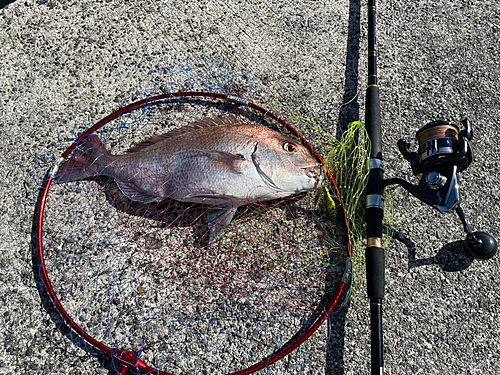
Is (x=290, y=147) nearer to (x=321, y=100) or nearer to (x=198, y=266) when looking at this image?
(x=321, y=100)

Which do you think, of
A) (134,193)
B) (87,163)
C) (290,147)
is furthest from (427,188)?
(87,163)

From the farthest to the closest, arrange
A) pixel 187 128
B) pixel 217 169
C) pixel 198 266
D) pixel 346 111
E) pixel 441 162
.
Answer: pixel 346 111 < pixel 187 128 < pixel 198 266 < pixel 217 169 < pixel 441 162

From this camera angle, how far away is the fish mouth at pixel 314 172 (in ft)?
7.06

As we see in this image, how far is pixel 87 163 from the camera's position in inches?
91.6

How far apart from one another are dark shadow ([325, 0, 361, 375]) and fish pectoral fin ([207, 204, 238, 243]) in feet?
2.89

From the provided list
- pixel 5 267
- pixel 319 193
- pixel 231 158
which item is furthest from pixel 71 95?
pixel 319 193

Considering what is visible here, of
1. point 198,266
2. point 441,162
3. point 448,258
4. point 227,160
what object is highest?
point 441,162

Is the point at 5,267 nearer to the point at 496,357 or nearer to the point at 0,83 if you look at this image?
the point at 0,83

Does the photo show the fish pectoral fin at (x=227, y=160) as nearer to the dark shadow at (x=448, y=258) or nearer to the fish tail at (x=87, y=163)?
the fish tail at (x=87, y=163)

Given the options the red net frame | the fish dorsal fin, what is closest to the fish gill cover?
the red net frame

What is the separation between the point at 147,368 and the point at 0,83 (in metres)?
2.47

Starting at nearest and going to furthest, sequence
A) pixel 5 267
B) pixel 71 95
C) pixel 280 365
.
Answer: pixel 280 365 → pixel 5 267 → pixel 71 95

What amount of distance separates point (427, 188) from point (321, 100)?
1156 mm

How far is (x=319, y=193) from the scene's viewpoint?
227cm
